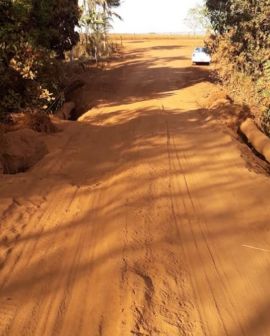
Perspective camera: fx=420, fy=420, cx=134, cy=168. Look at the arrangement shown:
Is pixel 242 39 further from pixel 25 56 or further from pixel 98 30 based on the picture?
Answer: pixel 98 30

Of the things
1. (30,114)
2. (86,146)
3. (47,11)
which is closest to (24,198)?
(86,146)

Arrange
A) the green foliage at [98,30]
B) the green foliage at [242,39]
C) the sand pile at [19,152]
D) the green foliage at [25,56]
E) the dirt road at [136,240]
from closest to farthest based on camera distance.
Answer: the dirt road at [136,240] → the sand pile at [19,152] → the green foliage at [25,56] → the green foliage at [242,39] → the green foliage at [98,30]

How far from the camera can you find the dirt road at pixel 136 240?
393 cm

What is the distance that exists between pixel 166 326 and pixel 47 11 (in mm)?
10723

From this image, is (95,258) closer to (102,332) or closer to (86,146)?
(102,332)

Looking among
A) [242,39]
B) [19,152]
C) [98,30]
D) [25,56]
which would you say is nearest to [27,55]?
[25,56]

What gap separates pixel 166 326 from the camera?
3.78 metres

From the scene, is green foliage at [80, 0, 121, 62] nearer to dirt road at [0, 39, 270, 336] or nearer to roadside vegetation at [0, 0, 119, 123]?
roadside vegetation at [0, 0, 119, 123]

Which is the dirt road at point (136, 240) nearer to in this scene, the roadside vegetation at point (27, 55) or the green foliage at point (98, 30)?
the roadside vegetation at point (27, 55)

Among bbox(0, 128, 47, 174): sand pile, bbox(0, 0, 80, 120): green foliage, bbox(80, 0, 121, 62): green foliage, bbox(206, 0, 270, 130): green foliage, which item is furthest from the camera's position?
bbox(80, 0, 121, 62): green foliage

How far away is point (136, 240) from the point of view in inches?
207

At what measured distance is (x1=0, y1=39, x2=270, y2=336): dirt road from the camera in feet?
12.9

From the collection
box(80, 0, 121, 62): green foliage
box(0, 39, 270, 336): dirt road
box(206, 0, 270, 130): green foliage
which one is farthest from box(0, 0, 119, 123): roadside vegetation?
box(80, 0, 121, 62): green foliage

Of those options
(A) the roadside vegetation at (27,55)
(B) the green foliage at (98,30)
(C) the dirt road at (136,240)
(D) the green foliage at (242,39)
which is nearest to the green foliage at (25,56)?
(A) the roadside vegetation at (27,55)
